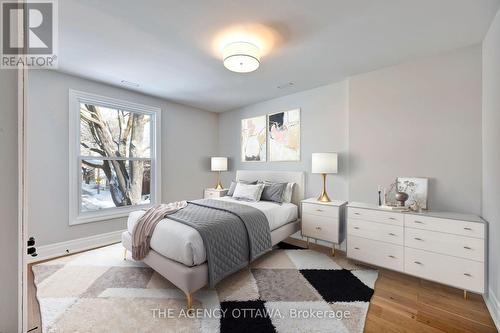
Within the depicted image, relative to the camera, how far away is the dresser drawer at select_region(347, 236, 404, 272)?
2408 mm

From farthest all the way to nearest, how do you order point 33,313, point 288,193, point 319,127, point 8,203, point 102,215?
point 288,193
point 319,127
point 102,215
point 33,313
point 8,203

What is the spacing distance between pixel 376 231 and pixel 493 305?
3.33 ft

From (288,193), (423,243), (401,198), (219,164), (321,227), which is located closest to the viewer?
(423,243)

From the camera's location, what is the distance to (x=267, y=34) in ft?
6.96

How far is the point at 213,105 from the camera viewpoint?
4.64 meters

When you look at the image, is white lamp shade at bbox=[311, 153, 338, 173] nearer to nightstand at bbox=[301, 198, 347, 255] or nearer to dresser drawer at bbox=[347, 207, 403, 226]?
nightstand at bbox=[301, 198, 347, 255]

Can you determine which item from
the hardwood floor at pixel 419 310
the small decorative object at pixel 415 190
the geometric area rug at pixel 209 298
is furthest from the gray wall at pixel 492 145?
the geometric area rug at pixel 209 298

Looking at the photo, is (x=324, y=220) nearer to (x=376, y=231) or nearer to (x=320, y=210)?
(x=320, y=210)

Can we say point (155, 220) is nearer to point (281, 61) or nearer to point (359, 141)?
point (281, 61)


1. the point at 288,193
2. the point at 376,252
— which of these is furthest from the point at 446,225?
the point at 288,193

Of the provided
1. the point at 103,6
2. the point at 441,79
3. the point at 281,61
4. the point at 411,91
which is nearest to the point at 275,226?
the point at 281,61

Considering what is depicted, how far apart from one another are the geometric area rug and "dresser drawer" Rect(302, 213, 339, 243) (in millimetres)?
347

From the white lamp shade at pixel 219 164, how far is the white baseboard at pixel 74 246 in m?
2.10

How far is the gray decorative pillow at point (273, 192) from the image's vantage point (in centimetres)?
Result: 360
